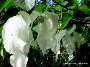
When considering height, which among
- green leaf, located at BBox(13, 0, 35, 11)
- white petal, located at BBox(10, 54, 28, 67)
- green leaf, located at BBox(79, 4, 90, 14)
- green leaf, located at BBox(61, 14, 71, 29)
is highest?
green leaf, located at BBox(79, 4, 90, 14)

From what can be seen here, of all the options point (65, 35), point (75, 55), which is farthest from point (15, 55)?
point (75, 55)

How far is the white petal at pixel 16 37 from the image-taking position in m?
0.62

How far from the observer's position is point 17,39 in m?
0.63

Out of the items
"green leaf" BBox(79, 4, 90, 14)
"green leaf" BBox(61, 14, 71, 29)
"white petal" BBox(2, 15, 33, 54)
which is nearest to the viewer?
"white petal" BBox(2, 15, 33, 54)

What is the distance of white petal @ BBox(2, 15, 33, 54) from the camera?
2.03ft

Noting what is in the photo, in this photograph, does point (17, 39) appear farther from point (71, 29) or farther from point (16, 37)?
point (71, 29)

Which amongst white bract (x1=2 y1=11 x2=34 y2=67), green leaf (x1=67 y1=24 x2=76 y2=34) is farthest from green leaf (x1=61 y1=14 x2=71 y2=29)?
white bract (x1=2 y1=11 x2=34 y2=67)

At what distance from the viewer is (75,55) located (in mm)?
1418

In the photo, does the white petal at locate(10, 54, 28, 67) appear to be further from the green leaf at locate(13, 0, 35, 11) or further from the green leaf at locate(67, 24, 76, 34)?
the green leaf at locate(67, 24, 76, 34)

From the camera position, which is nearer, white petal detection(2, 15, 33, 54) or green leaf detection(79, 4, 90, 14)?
white petal detection(2, 15, 33, 54)

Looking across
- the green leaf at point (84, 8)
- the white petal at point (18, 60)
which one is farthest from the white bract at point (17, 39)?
the green leaf at point (84, 8)

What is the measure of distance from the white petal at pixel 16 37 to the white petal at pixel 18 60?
1cm

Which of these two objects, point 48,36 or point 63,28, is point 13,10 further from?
point 63,28

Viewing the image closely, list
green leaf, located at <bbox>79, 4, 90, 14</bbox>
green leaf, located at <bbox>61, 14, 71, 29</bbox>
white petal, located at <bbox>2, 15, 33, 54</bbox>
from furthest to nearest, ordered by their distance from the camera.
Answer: green leaf, located at <bbox>79, 4, 90, 14</bbox>, green leaf, located at <bbox>61, 14, 71, 29</bbox>, white petal, located at <bbox>2, 15, 33, 54</bbox>
